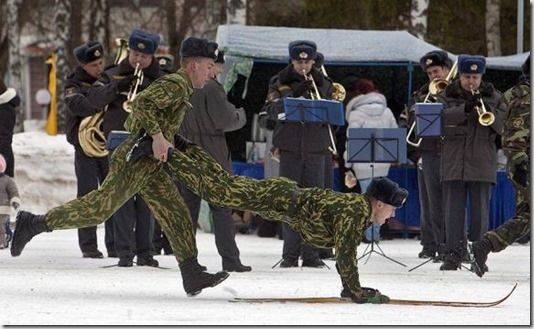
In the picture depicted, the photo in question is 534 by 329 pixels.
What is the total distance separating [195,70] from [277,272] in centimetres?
291

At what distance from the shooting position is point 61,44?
A: 31.5 m

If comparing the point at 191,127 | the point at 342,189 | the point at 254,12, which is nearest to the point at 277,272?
the point at 191,127

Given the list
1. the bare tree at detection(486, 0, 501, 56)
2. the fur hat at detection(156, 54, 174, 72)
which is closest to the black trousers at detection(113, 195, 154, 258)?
the fur hat at detection(156, 54, 174, 72)

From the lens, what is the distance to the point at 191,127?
1435 centimetres

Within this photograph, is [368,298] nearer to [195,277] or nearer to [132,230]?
[195,277]

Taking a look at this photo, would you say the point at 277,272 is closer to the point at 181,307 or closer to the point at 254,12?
the point at 181,307

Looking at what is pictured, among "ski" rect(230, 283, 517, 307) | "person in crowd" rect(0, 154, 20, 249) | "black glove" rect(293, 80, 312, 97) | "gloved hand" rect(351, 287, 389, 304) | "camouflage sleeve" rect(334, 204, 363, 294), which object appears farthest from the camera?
"person in crowd" rect(0, 154, 20, 249)

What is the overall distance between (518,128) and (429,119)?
6.93ft

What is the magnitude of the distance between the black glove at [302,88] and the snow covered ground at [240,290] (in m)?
1.54

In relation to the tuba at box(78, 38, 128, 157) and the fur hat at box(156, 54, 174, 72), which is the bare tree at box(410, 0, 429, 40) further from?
the tuba at box(78, 38, 128, 157)

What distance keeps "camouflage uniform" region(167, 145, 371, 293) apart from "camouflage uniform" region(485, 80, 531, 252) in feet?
7.27

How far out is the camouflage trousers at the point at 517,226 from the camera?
12.7 m

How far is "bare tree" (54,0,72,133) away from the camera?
30.8 metres

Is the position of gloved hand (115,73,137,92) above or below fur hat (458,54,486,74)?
below
